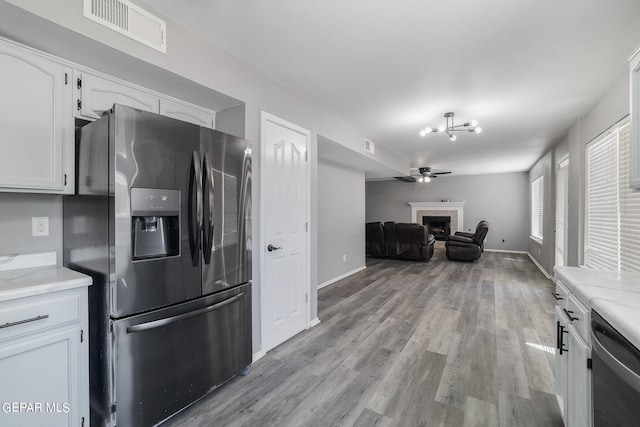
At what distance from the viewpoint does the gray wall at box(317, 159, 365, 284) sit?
5051mm

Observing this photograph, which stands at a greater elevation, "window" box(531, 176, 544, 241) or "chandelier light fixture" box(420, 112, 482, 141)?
"chandelier light fixture" box(420, 112, 482, 141)

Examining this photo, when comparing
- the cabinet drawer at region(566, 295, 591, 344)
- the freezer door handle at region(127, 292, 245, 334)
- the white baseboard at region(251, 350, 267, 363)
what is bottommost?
the white baseboard at region(251, 350, 267, 363)

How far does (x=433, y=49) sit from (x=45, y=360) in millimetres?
3085

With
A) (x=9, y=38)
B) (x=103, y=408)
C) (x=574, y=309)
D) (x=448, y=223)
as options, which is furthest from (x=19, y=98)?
(x=448, y=223)

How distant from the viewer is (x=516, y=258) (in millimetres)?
7871

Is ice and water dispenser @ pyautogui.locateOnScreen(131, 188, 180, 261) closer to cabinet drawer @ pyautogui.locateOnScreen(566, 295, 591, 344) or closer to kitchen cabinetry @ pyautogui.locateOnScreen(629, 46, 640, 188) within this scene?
cabinet drawer @ pyautogui.locateOnScreen(566, 295, 591, 344)

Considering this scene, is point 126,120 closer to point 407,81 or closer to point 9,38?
point 9,38

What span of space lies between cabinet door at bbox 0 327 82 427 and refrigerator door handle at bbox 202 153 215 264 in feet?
2.44

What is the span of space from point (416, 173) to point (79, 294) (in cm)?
926

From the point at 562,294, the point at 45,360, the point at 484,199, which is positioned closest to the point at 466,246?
the point at 484,199

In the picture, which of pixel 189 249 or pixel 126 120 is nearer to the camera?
pixel 126 120

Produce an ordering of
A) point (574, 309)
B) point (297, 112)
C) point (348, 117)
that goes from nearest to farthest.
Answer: point (574, 309)
point (297, 112)
point (348, 117)

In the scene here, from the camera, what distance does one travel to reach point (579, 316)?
1.36 m

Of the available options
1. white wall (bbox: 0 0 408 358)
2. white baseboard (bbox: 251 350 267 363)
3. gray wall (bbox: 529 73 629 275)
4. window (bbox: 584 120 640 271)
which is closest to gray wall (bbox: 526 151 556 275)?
gray wall (bbox: 529 73 629 275)
